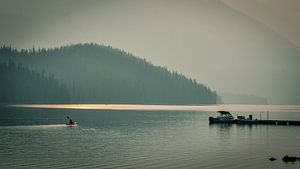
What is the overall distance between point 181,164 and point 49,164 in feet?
70.8

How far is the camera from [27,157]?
88.4 m

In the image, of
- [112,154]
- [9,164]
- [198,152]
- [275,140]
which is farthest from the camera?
[275,140]

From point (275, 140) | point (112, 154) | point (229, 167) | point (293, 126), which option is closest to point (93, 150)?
point (112, 154)

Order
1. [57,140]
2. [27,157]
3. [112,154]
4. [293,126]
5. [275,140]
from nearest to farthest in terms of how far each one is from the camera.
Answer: [27,157] < [112,154] < [57,140] < [275,140] < [293,126]

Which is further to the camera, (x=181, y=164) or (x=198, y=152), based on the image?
(x=198, y=152)

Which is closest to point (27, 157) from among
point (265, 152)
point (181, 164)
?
point (181, 164)

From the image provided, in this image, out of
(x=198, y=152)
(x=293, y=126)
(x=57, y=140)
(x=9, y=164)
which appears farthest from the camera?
(x=293, y=126)

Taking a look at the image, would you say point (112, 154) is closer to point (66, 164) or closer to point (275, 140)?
point (66, 164)

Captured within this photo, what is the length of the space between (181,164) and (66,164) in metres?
18.9

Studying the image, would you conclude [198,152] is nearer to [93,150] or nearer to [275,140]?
[93,150]

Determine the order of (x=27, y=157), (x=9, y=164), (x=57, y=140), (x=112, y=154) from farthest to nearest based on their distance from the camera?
1. (x=57, y=140)
2. (x=112, y=154)
3. (x=27, y=157)
4. (x=9, y=164)

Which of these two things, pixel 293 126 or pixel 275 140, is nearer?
pixel 275 140

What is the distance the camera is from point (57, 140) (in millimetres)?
123062

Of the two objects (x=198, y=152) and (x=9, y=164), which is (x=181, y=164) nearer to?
(x=198, y=152)
